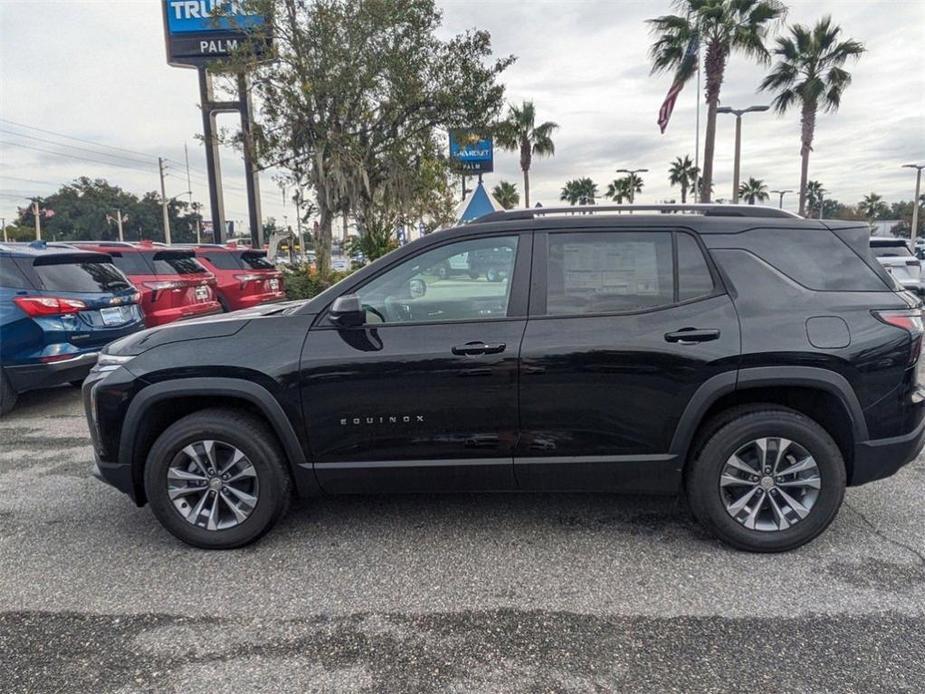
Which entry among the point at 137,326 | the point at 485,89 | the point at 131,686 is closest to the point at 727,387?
→ the point at 131,686

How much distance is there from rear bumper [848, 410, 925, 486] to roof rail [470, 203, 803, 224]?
4.20 feet

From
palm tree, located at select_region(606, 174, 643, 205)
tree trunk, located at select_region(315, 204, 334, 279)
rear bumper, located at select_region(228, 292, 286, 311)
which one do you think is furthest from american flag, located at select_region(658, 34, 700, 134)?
palm tree, located at select_region(606, 174, 643, 205)

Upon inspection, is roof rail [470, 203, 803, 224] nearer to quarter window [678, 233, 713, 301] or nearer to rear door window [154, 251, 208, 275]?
quarter window [678, 233, 713, 301]

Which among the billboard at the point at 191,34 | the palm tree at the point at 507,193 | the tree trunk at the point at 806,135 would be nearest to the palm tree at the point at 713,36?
the tree trunk at the point at 806,135

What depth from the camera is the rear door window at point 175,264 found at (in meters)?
8.71

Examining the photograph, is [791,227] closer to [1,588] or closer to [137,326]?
[1,588]

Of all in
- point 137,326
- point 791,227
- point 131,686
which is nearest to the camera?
point 131,686

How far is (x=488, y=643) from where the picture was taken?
8.39 feet

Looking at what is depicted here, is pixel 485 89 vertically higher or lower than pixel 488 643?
higher

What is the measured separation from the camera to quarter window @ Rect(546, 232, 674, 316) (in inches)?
127

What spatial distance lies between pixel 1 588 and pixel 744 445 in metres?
3.85

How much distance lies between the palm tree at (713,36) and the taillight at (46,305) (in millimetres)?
20243

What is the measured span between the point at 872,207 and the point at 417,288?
4015 inches

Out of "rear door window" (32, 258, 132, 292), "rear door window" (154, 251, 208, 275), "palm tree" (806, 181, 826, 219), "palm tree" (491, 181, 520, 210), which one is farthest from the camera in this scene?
"palm tree" (806, 181, 826, 219)
